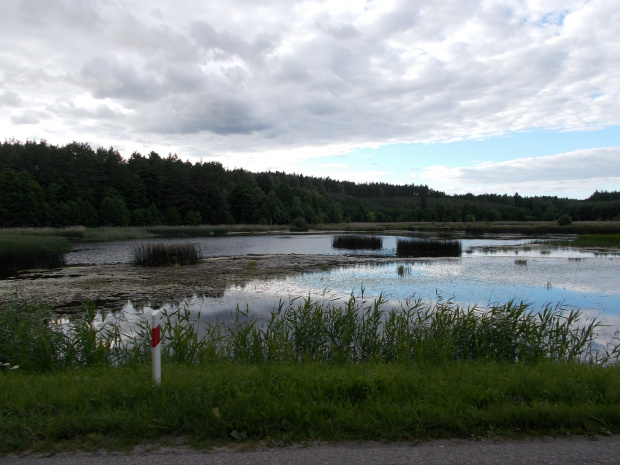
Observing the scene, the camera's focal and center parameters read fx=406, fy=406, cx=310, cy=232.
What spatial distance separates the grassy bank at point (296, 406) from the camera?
3.62m

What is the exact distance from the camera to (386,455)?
329 cm

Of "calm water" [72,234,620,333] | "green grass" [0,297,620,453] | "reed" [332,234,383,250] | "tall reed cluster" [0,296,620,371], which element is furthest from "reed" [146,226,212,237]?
"green grass" [0,297,620,453]

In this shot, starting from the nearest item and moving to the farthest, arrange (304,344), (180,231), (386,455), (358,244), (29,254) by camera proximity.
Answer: (386,455), (304,344), (29,254), (358,244), (180,231)

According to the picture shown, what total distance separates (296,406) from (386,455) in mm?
1016

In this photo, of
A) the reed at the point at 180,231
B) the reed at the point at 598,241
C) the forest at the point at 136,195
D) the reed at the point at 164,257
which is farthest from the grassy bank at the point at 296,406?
the forest at the point at 136,195

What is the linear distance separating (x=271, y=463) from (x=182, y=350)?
3.94 m

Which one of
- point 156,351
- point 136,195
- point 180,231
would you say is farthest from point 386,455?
point 136,195

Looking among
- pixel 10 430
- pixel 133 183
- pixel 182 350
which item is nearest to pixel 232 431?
pixel 10 430

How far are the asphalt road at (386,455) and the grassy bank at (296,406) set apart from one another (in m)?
0.14

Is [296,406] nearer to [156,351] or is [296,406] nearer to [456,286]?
[156,351]

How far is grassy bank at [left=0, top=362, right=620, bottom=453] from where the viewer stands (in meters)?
3.62

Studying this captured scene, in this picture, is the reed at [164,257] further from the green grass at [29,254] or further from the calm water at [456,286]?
the green grass at [29,254]

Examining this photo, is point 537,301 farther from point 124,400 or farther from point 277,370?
point 124,400

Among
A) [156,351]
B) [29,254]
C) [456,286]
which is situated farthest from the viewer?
[29,254]
